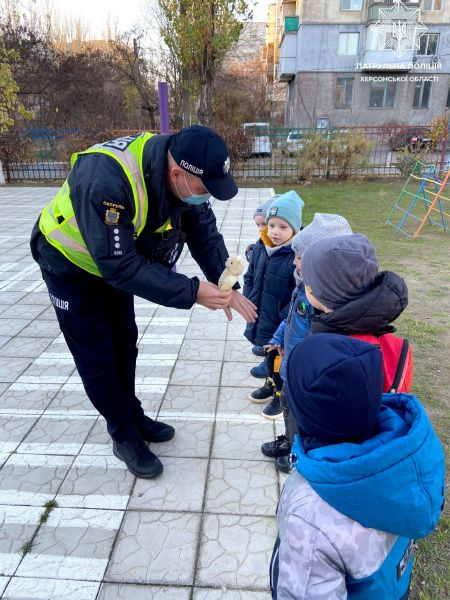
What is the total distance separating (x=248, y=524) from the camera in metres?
2.10

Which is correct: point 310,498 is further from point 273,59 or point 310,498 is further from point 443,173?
→ point 273,59

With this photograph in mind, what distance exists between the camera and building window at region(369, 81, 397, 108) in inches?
1085

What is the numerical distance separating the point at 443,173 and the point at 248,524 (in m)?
13.0

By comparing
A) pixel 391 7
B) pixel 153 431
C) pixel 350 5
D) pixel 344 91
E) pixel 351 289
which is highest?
pixel 350 5

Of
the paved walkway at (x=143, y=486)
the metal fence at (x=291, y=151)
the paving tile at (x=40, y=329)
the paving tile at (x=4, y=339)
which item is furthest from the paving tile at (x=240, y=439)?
the metal fence at (x=291, y=151)

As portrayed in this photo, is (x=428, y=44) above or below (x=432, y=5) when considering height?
below

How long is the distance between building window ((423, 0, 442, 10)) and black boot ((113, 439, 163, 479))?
31.5 metres

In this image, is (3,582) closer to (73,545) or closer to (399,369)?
(73,545)

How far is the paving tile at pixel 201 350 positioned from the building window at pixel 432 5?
98.6ft

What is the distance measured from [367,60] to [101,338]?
2939 centimetres

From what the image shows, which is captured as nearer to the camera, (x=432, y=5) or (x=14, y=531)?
(x=14, y=531)

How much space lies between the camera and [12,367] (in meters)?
3.43

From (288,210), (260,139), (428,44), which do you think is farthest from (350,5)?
(288,210)

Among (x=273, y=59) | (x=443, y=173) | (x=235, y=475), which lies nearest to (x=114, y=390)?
(x=235, y=475)
